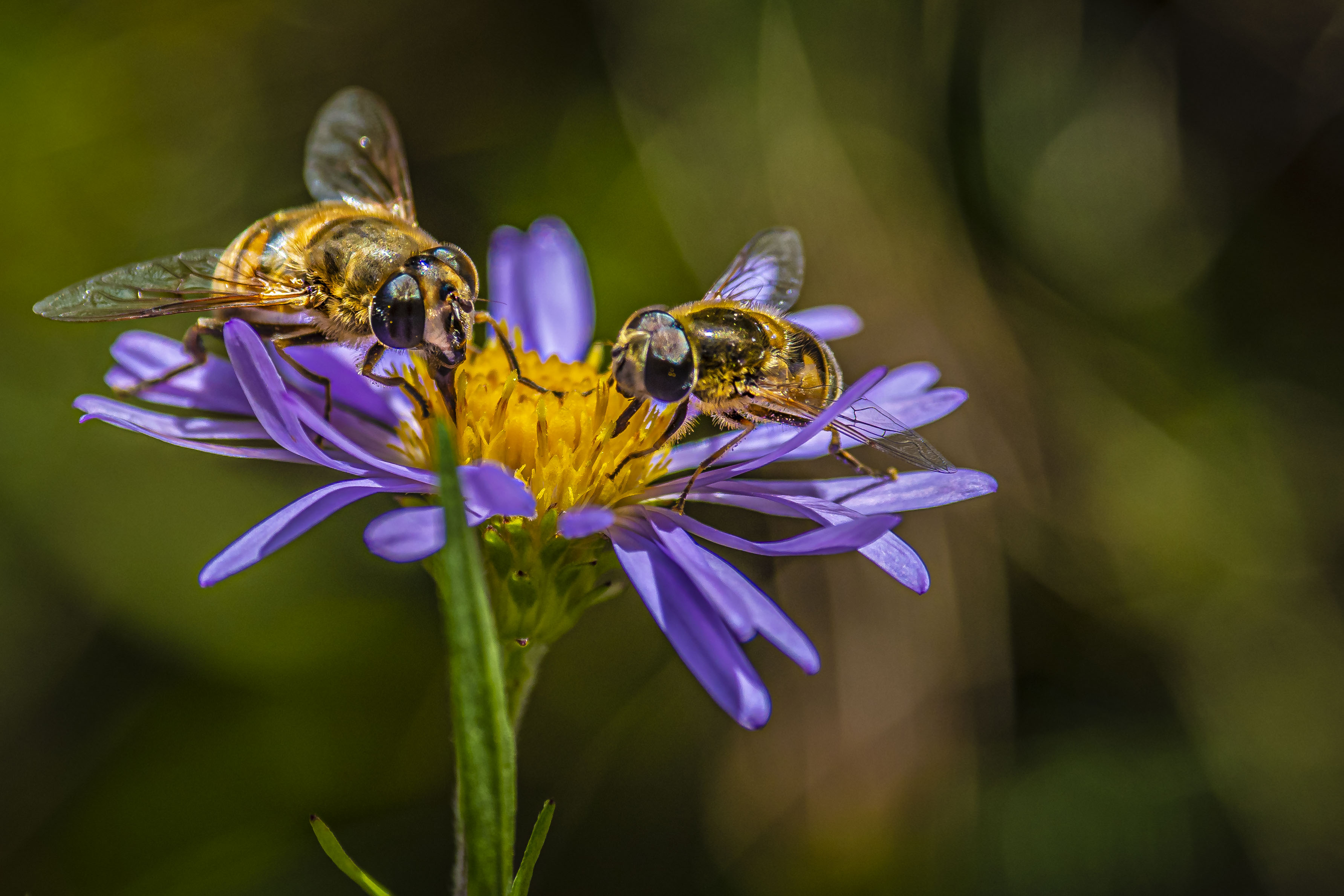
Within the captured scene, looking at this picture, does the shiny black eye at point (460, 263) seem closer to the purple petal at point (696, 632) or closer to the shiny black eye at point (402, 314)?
the shiny black eye at point (402, 314)

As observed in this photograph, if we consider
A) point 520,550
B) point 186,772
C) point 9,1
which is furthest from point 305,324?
point 9,1

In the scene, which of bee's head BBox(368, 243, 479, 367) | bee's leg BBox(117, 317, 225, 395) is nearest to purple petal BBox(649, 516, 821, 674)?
bee's head BBox(368, 243, 479, 367)


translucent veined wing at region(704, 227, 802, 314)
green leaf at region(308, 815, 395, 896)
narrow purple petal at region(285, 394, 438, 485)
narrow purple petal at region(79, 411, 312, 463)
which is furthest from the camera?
translucent veined wing at region(704, 227, 802, 314)

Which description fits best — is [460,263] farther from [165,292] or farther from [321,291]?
[165,292]

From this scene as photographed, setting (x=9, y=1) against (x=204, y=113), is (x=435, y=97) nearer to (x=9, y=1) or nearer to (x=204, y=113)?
(x=204, y=113)

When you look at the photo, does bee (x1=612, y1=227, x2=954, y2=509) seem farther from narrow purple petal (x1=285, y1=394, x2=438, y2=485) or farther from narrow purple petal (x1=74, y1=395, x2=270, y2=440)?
narrow purple petal (x1=74, y1=395, x2=270, y2=440)

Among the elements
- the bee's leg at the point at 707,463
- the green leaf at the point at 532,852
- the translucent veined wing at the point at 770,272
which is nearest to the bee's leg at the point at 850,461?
the bee's leg at the point at 707,463

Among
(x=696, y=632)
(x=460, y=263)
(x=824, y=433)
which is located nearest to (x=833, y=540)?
(x=696, y=632)
